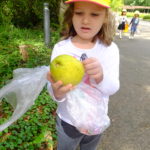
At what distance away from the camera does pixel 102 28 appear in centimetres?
178

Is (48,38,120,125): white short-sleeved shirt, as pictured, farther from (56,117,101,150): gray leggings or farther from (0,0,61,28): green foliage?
(0,0,61,28): green foliage

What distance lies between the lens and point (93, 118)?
64.7 inches

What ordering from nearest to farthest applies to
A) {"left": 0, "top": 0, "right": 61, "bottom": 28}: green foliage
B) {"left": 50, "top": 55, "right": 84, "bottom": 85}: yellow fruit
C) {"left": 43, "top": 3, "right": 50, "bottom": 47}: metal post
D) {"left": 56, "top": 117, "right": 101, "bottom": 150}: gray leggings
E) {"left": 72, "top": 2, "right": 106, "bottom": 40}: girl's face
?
{"left": 50, "top": 55, "right": 84, "bottom": 85}: yellow fruit < {"left": 72, "top": 2, "right": 106, "bottom": 40}: girl's face < {"left": 56, "top": 117, "right": 101, "bottom": 150}: gray leggings < {"left": 43, "top": 3, "right": 50, "bottom": 47}: metal post < {"left": 0, "top": 0, "right": 61, "bottom": 28}: green foliage

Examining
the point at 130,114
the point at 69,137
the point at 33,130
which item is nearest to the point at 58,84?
the point at 69,137

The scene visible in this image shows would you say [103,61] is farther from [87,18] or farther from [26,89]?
[26,89]

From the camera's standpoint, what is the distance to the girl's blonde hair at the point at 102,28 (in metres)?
1.73

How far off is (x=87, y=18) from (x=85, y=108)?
0.60 meters

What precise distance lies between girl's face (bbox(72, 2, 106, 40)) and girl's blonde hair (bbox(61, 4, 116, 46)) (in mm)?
99

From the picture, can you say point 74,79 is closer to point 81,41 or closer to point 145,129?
point 81,41

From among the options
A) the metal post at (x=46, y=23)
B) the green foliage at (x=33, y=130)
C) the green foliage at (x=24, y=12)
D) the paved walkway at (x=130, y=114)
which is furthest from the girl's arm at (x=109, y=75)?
the green foliage at (x=24, y=12)

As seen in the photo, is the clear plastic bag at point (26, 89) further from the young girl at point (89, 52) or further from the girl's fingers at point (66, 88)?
the girl's fingers at point (66, 88)

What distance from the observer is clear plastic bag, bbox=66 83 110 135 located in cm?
160

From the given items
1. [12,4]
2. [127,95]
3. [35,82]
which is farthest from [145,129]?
[12,4]

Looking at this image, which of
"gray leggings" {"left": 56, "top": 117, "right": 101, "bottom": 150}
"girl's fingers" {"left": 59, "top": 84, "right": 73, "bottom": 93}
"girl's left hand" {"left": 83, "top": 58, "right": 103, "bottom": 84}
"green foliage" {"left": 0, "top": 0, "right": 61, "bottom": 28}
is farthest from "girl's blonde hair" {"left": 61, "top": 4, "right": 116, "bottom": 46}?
"green foliage" {"left": 0, "top": 0, "right": 61, "bottom": 28}
